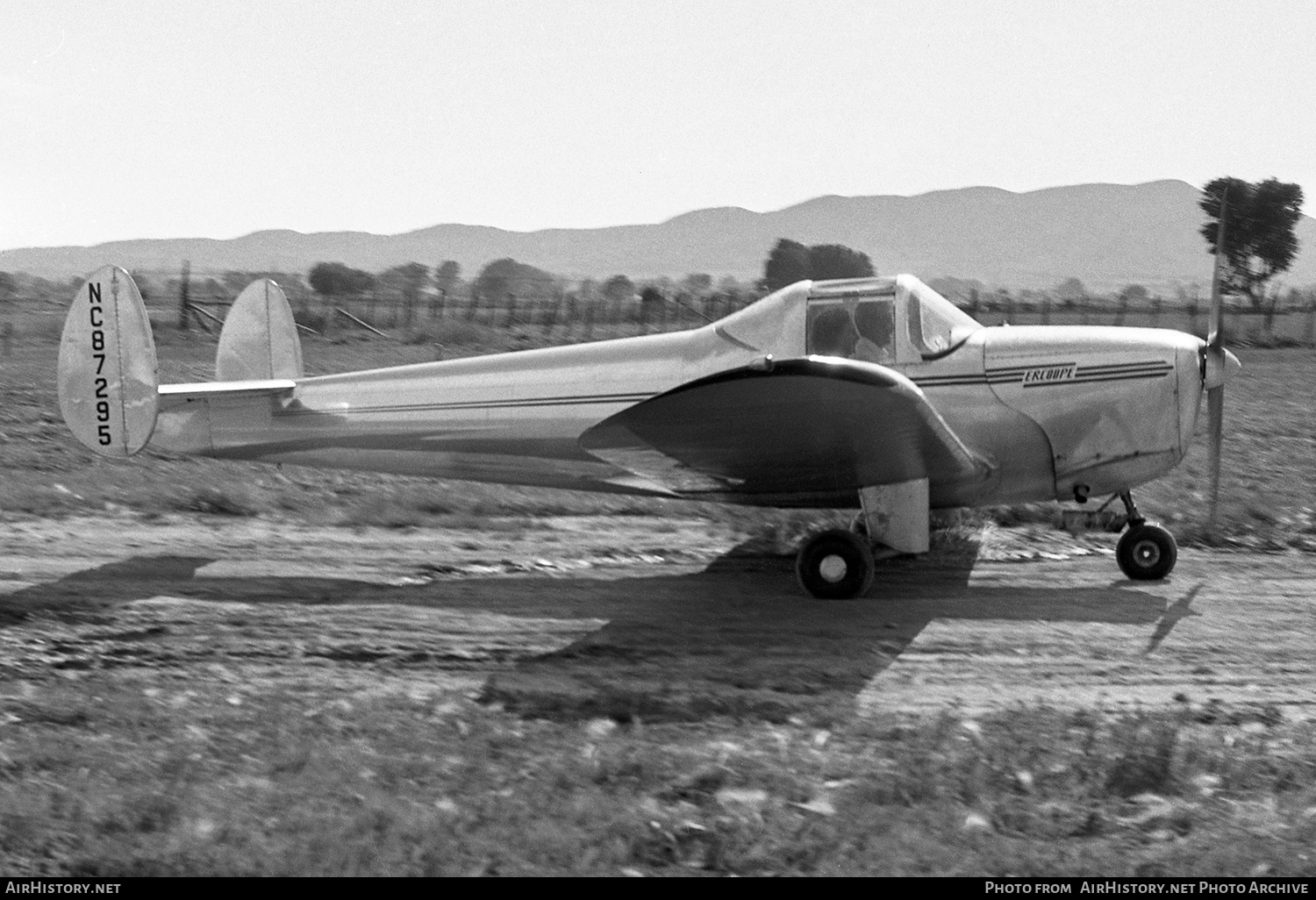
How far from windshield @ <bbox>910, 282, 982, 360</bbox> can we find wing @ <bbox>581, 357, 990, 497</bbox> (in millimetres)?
722

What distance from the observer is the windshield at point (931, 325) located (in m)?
8.86

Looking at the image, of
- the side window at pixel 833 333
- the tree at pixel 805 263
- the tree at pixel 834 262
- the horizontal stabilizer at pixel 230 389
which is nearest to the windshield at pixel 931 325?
the side window at pixel 833 333

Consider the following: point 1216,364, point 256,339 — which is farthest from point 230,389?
point 1216,364

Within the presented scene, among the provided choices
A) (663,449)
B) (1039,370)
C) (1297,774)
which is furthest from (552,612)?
(1297,774)

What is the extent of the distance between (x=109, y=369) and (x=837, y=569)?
5092 mm

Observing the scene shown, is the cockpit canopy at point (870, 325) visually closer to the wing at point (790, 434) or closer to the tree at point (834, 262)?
the wing at point (790, 434)

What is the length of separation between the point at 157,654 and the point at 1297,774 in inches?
206

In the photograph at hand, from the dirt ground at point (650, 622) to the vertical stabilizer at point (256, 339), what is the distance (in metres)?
1.31

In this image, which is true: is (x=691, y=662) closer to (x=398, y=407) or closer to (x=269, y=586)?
(x=269, y=586)

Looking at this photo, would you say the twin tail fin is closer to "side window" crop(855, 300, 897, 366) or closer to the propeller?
"side window" crop(855, 300, 897, 366)

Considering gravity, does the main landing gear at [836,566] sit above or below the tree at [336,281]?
below

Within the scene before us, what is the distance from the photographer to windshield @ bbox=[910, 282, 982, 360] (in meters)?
8.86

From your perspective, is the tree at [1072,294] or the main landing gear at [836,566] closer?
the main landing gear at [836,566]

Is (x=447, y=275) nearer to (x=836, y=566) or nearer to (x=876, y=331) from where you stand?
(x=876, y=331)
